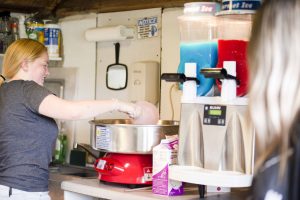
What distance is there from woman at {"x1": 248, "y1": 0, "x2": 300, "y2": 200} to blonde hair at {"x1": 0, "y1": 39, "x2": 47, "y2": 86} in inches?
56.1

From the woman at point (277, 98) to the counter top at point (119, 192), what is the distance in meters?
0.98

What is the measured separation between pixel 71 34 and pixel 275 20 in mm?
2800

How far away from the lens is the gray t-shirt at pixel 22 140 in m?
2.23

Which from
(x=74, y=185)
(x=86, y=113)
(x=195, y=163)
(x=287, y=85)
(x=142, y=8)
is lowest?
(x=74, y=185)

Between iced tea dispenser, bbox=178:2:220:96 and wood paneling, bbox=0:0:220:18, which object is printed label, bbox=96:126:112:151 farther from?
wood paneling, bbox=0:0:220:18

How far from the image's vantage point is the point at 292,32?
1061 millimetres

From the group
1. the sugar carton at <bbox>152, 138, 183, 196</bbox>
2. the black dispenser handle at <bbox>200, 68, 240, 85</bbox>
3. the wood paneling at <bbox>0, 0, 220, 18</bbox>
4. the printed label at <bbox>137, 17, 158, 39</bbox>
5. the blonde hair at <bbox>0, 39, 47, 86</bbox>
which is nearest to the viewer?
the black dispenser handle at <bbox>200, 68, 240, 85</bbox>

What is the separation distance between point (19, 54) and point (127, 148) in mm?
616

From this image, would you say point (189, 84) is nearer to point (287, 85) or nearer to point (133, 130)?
point (133, 130)

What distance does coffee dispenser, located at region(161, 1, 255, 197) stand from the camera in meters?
→ 1.83

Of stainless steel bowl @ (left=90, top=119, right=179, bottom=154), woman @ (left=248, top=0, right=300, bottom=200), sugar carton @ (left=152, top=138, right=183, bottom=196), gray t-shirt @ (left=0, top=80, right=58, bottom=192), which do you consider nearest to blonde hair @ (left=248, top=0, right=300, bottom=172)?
woman @ (left=248, top=0, right=300, bottom=200)

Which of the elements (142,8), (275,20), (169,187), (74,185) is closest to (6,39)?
(142,8)

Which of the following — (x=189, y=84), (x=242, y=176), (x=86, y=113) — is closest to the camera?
(x=242, y=176)

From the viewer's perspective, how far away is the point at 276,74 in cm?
105
